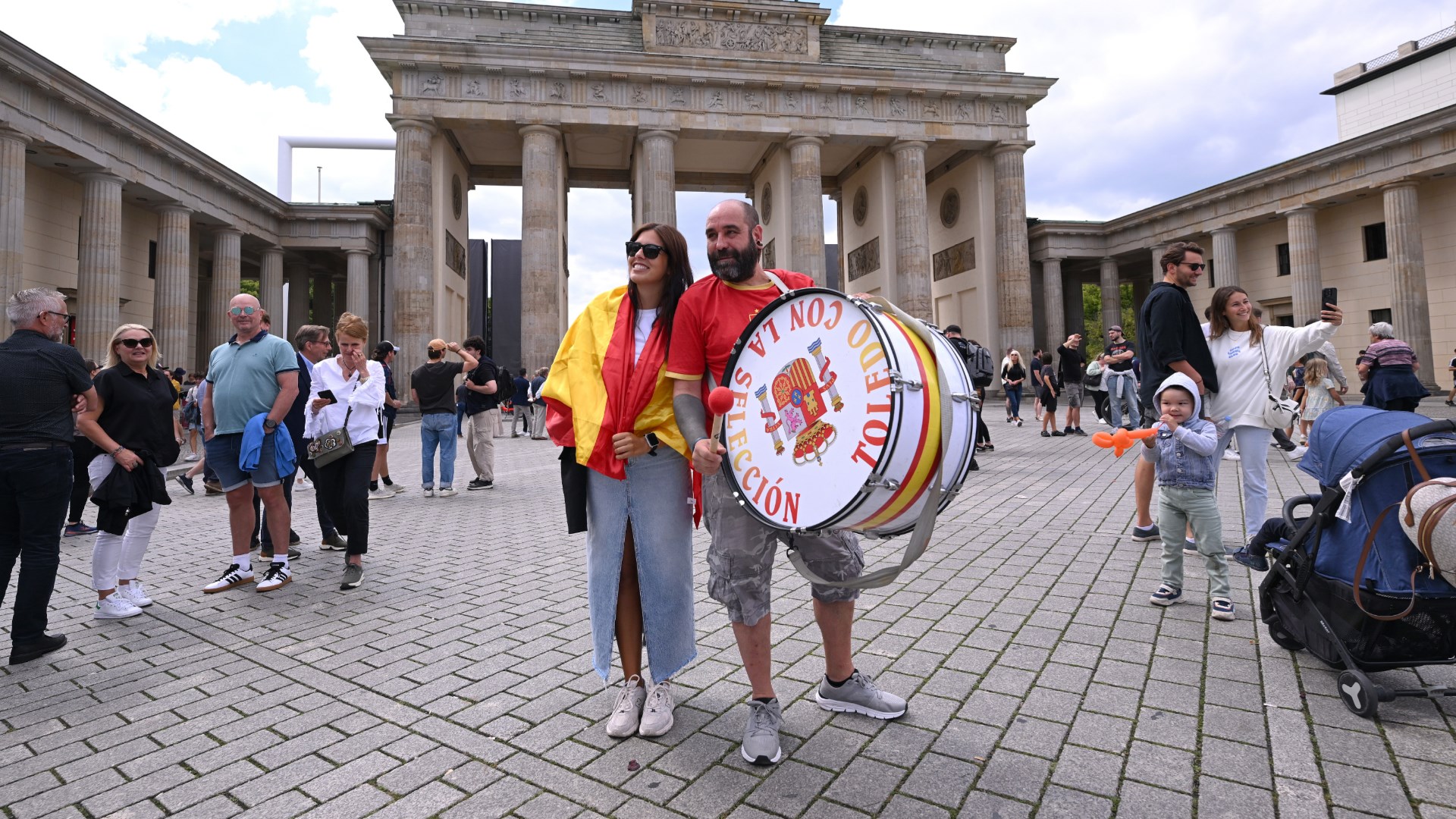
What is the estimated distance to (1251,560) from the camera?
10.6 ft

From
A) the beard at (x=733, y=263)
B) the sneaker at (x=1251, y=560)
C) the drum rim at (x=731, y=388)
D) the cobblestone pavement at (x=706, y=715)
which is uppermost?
the beard at (x=733, y=263)

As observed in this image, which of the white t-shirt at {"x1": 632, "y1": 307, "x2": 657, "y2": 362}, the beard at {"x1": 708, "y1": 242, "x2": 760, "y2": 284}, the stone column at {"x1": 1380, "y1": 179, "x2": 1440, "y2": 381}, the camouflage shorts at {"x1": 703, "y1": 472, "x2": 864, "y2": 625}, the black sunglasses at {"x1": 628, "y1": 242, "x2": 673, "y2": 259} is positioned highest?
the stone column at {"x1": 1380, "y1": 179, "x2": 1440, "y2": 381}

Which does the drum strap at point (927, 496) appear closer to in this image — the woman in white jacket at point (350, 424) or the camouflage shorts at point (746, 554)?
the camouflage shorts at point (746, 554)

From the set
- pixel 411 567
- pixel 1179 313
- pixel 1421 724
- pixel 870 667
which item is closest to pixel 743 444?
pixel 870 667

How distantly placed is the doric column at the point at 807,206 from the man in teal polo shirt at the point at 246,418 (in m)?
26.2

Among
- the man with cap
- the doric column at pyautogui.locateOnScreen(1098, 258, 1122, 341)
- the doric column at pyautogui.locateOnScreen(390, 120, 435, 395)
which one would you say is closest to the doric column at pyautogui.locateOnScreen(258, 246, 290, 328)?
the doric column at pyautogui.locateOnScreen(390, 120, 435, 395)

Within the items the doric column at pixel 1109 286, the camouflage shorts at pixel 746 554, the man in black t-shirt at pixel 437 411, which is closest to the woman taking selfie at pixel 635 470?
the camouflage shorts at pixel 746 554

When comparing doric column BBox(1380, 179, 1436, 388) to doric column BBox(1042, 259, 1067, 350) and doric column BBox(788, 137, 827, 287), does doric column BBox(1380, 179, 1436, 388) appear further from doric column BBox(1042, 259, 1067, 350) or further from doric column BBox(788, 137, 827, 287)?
doric column BBox(788, 137, 827, 287)

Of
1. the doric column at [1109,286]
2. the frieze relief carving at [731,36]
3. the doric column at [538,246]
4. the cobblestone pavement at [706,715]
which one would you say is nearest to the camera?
the cobblestone pavement at [706,715]

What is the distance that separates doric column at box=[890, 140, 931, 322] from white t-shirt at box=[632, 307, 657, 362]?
28999 mm

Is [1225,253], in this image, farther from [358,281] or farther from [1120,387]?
[358,281]

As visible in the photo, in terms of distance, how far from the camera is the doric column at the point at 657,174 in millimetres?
28844

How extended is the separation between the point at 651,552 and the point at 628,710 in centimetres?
56

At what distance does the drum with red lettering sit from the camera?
177 centimetres
